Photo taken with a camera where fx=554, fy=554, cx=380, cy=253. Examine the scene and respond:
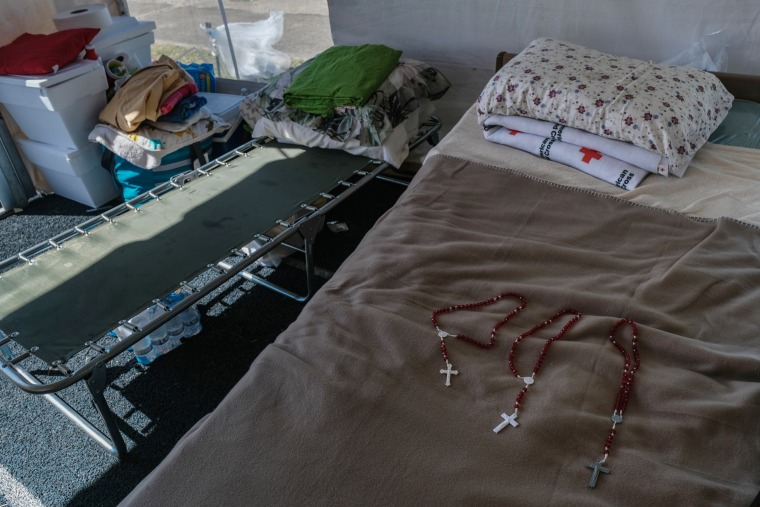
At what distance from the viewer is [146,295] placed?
172cm

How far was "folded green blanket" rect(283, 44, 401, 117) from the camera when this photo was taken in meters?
2.29

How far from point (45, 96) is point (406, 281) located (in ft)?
6.39

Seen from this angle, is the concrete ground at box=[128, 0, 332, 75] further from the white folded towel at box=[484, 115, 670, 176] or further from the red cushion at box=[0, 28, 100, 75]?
the white folded towel at box=[484, 115, 670, 176]

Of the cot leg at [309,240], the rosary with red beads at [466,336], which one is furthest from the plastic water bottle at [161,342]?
the rosary with red beads at [466,336]

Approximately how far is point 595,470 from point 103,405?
1271 millimetres

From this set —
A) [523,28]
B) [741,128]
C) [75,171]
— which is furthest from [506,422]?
[75,171]

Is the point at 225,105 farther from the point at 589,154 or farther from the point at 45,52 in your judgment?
the point at 589,154

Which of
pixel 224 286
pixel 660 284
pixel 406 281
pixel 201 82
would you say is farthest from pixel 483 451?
pixel 201 82

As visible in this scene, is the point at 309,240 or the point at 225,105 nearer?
the point at 309,240

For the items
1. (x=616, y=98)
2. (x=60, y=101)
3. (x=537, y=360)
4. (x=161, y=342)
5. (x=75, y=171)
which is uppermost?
(x=616, y=98)

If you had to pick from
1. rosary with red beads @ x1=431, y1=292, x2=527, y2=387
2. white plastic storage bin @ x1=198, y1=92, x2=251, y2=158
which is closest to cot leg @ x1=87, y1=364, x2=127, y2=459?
rosary with red beads @ x1=431, y1=292, x2=527, y2=387

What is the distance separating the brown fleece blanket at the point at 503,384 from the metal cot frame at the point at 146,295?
0.49 meters

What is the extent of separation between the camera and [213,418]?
1125mm

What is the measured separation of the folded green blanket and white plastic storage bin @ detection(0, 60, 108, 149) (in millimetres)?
920
